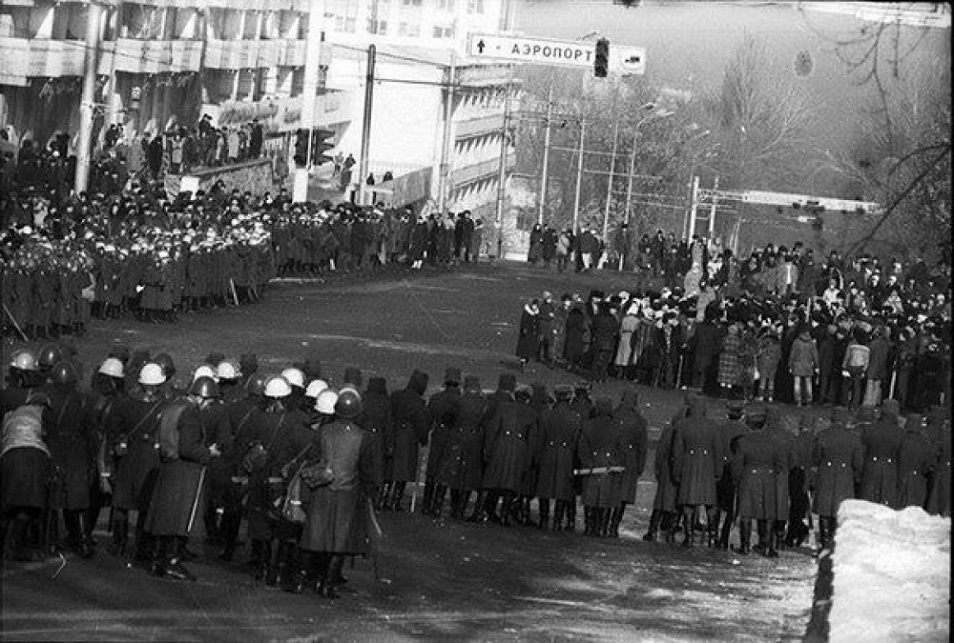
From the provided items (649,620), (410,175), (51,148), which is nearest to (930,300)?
(51,148)

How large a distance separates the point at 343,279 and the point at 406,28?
62728 millimetres

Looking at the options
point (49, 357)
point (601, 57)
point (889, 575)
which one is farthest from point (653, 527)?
point (601, 57)

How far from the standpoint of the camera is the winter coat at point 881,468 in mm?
26172

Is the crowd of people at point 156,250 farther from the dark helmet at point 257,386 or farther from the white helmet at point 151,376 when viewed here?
the white helmet at point 151,376

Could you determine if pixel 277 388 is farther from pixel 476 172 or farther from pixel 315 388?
pixel 476 172

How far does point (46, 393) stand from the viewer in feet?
64.5

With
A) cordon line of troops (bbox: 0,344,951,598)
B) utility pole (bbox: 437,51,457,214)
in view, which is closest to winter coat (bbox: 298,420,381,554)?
cordon line of troops (bbox: 0,344,951,598)

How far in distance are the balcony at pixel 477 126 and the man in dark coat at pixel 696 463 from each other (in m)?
88.3

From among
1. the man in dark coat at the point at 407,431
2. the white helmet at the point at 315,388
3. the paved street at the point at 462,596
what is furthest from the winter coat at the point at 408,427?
the white helmet at the point at 315,388

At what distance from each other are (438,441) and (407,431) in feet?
1.10

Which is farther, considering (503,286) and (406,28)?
(406,28)

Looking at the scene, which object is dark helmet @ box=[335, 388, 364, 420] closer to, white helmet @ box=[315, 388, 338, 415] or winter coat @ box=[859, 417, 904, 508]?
white helmet @ box=[315, 388, 338, 415]

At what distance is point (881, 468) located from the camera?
26.2 meters

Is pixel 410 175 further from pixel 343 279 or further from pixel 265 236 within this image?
pixel 265 236
